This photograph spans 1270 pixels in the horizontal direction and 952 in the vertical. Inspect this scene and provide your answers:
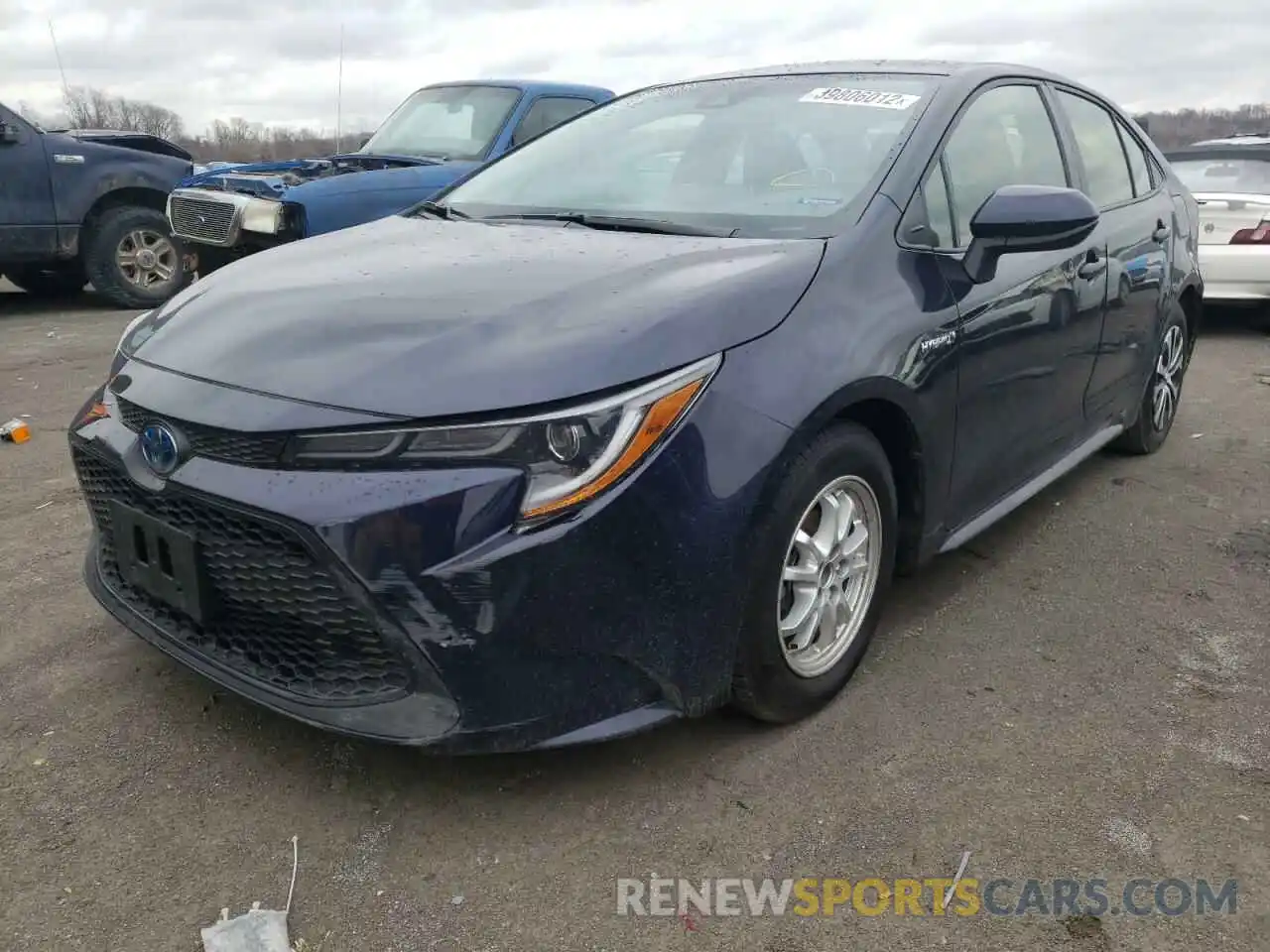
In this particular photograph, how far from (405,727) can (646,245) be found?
1.22 m

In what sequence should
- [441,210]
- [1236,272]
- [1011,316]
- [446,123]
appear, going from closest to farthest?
[1011,316]
[441,210]
[446,123]
[1236,272]

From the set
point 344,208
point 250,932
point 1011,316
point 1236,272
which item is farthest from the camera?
point 1236,272

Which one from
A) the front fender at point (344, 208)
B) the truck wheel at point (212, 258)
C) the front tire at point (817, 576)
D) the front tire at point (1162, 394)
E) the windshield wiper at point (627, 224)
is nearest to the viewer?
the front tire at point (817, 576)

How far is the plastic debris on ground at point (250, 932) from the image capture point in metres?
1.79

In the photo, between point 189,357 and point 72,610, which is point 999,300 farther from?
point 72,610

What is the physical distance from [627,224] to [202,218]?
5.07 metres

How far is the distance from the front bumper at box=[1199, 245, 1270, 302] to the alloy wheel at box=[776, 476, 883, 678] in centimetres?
586

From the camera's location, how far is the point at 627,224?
2.66m

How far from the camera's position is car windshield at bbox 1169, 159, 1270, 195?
750cm

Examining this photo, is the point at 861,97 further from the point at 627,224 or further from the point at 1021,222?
the point at 627,224

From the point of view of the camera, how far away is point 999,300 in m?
2.81

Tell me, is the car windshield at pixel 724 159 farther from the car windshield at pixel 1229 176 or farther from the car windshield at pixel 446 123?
the car windshield at pixel 1229 176

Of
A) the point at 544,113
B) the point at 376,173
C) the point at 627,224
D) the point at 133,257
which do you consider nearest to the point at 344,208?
the point at 376,173

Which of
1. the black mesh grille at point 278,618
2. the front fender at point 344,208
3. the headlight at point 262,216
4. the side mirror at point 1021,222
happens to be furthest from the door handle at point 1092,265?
the headlight at point 262,216
